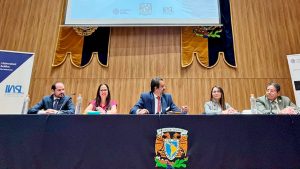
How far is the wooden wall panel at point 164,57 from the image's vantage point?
4.09 m

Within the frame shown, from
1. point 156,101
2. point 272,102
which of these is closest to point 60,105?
point 156,101

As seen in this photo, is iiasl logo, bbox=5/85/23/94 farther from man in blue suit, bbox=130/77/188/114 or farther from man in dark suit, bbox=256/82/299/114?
man in dark suit, bbox=256/82/299/114

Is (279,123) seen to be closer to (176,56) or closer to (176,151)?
(176,151)

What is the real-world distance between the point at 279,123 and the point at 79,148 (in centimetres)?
144

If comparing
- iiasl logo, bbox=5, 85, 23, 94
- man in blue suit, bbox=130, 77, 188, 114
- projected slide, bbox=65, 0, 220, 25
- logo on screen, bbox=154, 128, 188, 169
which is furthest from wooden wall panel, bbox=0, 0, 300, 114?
logo on screen, bbox=154, 128, 188, 169

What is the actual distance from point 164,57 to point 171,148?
282 cm

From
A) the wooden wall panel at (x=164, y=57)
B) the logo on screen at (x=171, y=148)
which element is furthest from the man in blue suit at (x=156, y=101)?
the wooden wall panel at (x=164, y=57)

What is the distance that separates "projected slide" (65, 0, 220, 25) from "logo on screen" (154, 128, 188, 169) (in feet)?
9.50

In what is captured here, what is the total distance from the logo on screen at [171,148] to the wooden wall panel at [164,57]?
2.44 m

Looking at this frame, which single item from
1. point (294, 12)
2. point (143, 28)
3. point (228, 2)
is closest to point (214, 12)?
point (228, 2)

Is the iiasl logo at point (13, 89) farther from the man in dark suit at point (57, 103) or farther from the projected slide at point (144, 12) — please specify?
the projected slide at point (144, 12)

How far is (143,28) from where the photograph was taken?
14.3 ft

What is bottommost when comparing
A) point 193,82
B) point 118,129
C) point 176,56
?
point 118,129

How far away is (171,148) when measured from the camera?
1.59 meters
